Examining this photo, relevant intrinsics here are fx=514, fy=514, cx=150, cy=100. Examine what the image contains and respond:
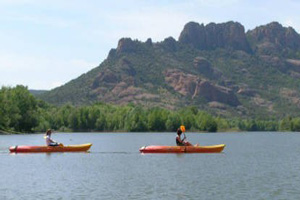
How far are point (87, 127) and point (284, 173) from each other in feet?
511

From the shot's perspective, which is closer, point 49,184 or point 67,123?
point 49,184

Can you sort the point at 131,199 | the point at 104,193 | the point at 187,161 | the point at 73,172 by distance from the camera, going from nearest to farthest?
the point at 131,199, the point at 104,193, the point at 73,172, the point at 187,161

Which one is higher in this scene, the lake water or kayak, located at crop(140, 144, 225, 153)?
kayak, located at crop(140, 144, 225, 153)

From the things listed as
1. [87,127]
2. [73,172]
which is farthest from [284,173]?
[87,127]

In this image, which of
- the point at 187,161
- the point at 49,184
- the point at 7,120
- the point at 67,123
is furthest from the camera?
the point at 67,123

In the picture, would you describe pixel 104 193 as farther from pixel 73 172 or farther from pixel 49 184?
pixel 73 172

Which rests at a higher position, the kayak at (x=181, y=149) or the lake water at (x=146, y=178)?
the kayak at (x=181, y=149)

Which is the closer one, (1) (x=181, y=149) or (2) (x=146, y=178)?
(2) (x=146, y=178)

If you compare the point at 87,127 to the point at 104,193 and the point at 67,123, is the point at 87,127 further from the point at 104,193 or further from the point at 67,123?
the point at 104,193

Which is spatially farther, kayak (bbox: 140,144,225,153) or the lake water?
kayak (bbox: 140,144,225,153)

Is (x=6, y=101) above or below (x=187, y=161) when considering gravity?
above

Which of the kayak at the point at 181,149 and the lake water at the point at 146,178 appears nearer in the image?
the lake water at the point at 146,178

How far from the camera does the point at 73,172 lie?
4622cm

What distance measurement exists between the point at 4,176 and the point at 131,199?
16004mm
